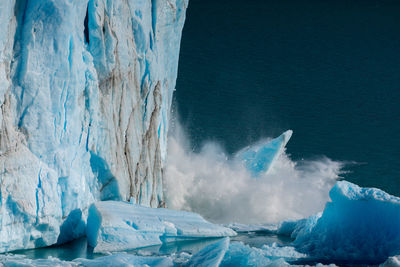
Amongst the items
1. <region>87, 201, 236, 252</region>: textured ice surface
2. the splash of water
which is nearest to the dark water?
the splash of water

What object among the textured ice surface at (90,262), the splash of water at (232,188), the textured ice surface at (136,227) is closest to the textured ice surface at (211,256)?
the textured ice surface at (90,262)

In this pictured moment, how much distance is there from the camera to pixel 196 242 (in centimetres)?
823

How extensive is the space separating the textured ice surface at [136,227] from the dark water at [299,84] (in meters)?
5.90

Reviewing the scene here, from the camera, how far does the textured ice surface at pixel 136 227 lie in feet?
24.7

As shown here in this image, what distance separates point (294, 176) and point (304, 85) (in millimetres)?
5928

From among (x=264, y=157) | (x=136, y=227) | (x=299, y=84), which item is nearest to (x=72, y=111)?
(x=136, y=227)

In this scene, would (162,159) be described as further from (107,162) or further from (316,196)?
(316,196)

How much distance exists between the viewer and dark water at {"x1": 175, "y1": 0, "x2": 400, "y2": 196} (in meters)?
16.4

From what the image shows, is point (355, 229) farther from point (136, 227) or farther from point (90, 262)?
point (90, 262)

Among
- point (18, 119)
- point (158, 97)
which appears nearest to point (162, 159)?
point (158, 97)

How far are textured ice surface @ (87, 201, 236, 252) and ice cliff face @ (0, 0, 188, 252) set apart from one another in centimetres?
40

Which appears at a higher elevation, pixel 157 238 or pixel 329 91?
pixel 329 91

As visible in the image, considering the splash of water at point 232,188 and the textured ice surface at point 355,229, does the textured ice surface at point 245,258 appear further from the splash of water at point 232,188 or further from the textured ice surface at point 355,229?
the splash of water at point 232,188

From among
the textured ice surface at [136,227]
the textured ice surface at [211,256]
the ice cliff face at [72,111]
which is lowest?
the textured ice surface at [211,256]
